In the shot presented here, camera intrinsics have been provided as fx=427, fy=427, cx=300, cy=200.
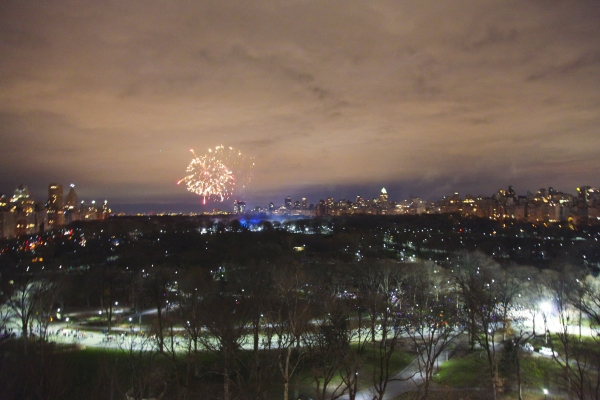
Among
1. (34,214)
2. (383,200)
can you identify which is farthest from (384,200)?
(34,214)

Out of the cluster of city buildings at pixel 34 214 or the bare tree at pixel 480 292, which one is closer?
the bare tree at pixel 480 292

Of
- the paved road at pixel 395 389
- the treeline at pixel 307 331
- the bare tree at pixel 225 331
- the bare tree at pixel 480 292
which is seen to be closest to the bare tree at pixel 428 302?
the treeline at pixel 307 331

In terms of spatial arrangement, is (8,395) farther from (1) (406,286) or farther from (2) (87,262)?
(2) (87,262)

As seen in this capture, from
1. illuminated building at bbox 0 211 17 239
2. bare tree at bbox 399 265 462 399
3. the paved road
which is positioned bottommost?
the paved road

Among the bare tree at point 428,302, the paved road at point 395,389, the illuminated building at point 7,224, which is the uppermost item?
the illuminated building at point 7,224

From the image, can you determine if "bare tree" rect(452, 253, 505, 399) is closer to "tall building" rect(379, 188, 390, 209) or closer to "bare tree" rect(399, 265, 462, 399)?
"bare tree" rect(399, 265, 462, 399)

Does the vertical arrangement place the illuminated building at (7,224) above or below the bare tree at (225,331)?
above

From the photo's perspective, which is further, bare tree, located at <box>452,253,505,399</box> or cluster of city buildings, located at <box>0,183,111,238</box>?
cluster of city buildings, located at <box>0,183,111,238</box>

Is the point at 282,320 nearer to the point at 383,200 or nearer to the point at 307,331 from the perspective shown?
the point at 307,331

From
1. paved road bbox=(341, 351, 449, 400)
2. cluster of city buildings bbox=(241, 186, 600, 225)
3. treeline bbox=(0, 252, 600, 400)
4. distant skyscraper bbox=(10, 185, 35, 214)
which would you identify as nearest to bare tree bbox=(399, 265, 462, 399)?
treeline bbox=(0, 252, 600, 400)

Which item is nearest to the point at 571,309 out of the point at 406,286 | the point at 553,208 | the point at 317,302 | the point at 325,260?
the point at 406,286

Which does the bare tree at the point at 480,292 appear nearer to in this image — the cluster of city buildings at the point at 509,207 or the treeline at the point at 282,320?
the treeline at the point at 282,320
